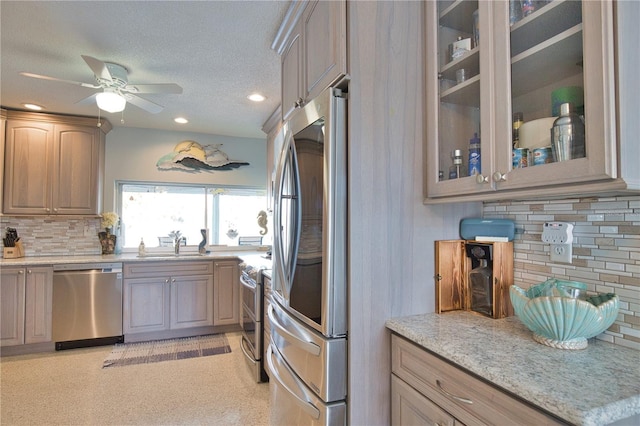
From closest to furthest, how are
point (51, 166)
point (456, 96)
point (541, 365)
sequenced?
1. point (541, 365)
2. point (456, 96)
3. point (51, 166)

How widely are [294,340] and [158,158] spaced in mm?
3608

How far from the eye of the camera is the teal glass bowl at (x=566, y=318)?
1014 mm

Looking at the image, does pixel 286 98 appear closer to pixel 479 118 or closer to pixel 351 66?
pixel 351 66

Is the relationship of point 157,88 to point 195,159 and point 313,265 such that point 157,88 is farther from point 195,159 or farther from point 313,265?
point 195,159

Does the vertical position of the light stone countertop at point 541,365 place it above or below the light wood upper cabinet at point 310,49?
below

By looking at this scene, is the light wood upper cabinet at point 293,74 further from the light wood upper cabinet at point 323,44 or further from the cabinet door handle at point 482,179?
the cabinet door handle at point 482,179

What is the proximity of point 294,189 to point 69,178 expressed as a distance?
3.38 m

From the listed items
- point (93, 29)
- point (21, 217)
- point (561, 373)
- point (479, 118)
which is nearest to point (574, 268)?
point (561, 373)

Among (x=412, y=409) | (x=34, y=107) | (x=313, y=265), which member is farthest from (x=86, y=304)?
(x=412, y=409)

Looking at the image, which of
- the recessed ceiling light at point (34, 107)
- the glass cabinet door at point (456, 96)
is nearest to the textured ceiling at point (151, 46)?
the recessed ceiling light at point (34, 107)

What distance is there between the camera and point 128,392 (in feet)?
8.37

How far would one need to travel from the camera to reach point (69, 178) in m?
3.71

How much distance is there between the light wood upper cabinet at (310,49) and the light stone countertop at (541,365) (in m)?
1.06

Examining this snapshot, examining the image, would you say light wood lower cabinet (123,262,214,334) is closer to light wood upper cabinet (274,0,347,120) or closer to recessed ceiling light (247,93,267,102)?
recessed ceiling light (247,93,267,102)
